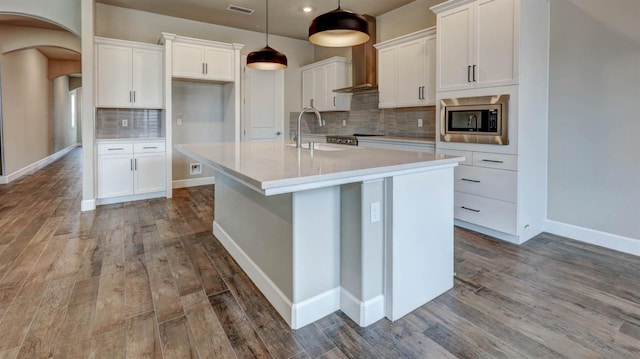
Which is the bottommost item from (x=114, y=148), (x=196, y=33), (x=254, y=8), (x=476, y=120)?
(x=114, y=148)

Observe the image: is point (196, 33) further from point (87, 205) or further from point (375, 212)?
point (375, 212)

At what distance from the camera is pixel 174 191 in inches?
223

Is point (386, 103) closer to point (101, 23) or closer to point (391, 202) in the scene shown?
point (391, 202)

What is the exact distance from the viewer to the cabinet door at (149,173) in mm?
5016

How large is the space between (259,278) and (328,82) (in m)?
4.49

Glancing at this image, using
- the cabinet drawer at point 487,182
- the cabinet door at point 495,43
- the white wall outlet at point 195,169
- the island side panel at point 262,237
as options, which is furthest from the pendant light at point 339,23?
the white wall outlet at point 195,169

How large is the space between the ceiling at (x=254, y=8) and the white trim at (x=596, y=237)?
3501 millimetres

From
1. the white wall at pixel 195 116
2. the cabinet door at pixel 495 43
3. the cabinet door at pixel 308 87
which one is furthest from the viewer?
the cabinet door at pixel 308 87

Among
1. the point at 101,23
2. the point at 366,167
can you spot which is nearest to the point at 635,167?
the point at 366,167

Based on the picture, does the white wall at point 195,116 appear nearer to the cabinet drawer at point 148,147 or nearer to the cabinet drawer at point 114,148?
the cabinet drawer at point 148,147

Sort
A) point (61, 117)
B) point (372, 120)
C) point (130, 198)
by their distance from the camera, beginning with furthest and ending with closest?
point (61, 117), point (372, 120), point (130, 198)

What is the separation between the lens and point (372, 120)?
572 cm

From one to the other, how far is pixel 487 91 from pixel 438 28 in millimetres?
960

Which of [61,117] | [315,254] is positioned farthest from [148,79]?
[61,117]
